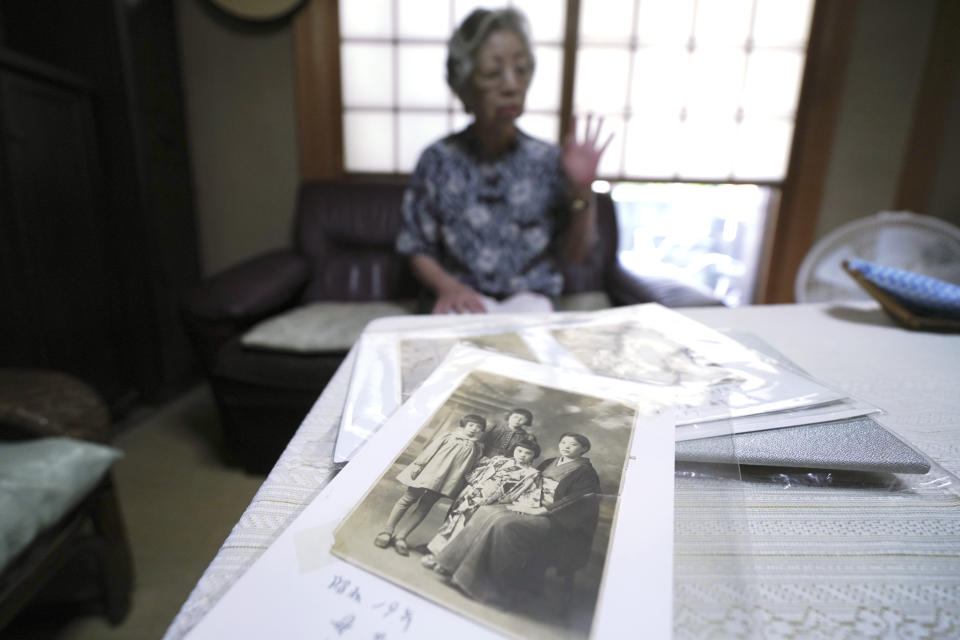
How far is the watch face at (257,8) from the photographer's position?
1.74m

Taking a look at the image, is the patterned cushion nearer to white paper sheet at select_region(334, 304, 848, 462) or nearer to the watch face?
white paper sheet at select_region(334, 304, 848, 462)

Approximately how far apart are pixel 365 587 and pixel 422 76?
2.12 metres

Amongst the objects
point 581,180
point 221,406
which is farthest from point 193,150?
point 581,180

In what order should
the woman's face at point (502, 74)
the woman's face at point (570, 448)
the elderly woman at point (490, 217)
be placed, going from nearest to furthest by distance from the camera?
the woman's face at point (570, 448)
the woman's face at point (502, 74)
the elderly woman at point (490, 217)

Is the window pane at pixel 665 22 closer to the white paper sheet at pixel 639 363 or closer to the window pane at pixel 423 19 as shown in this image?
the window pane at pixel 423 19

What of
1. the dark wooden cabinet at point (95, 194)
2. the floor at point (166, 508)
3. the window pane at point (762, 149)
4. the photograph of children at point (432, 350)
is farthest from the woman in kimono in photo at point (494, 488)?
the window pane at point (762, 149)

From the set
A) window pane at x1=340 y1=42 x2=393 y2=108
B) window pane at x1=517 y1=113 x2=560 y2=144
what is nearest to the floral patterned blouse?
window pane at x1=517 y1=113 x2=560 y2=144

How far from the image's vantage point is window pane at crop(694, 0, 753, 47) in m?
1.88

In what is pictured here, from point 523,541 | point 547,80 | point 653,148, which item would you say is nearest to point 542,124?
point 547,80

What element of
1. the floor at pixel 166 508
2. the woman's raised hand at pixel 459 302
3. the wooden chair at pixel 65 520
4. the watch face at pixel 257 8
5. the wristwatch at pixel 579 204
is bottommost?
the floor at pixel 166 508

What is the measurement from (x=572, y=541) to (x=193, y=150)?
2284mm

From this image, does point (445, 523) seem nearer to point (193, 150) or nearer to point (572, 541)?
point (572, 541)

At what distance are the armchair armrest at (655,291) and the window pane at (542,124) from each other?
0.71 m

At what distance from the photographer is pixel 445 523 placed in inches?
9.1
